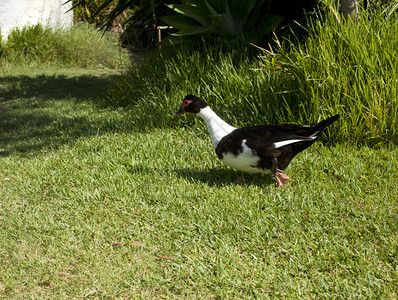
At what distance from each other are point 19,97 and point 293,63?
5221mm

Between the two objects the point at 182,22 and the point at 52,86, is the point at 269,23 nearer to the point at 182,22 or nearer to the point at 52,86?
the point at 182,22

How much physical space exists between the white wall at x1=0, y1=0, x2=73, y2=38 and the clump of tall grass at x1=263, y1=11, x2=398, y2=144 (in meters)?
7.84

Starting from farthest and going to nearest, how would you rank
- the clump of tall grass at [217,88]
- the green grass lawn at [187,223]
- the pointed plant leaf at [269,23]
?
1. the pointed plant leaf at [269,23]
2. the clump of tall grass at [217,88]
3. the green grass lawn at [187,223]

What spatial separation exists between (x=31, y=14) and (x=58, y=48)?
1.49 m

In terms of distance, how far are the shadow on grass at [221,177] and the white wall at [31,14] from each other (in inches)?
313

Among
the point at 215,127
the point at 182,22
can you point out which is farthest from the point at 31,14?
the point at 215,127

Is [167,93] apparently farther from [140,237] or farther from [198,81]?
[140,237]

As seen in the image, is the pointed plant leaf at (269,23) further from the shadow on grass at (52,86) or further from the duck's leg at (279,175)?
the shadow on grass at (52,86)

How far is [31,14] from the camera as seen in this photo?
11.5 meters

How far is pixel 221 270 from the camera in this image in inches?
98.2

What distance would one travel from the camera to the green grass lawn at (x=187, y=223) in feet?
7.93

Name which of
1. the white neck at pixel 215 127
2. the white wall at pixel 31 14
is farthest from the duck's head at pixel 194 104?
the white wall at pixel 31 14

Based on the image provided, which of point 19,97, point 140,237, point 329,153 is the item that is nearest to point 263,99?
point 329,153

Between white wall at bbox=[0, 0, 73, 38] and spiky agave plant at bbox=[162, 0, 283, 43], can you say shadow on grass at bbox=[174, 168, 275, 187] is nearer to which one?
spiky agave plant at bbox=[162, 0, 283, 43]
